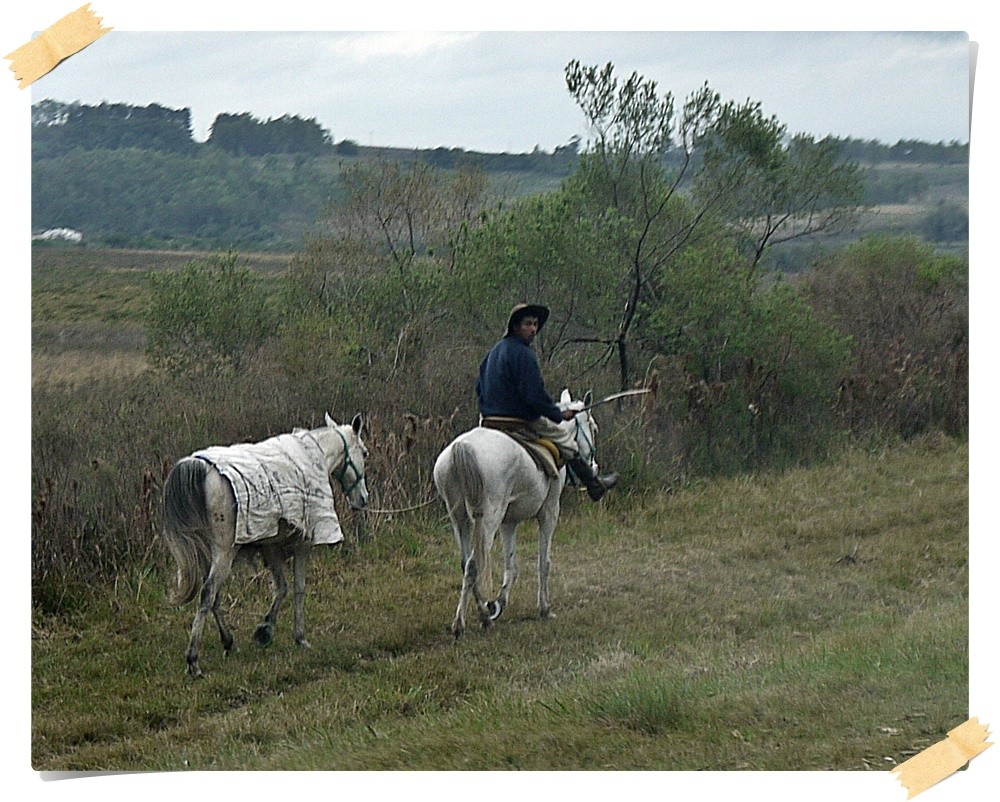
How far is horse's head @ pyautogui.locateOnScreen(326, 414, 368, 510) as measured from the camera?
8711 millimetres

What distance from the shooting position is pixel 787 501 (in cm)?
952

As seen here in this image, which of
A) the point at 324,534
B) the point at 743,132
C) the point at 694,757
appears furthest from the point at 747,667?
the point at 743,132

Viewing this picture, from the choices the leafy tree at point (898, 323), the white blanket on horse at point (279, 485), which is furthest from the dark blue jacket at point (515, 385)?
the leafy tree at point (898, 323)

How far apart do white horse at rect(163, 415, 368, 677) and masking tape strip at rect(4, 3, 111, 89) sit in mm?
2449

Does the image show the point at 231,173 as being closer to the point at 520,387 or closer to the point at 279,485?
the point at 279,485

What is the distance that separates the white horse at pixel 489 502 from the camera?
28.4 ft

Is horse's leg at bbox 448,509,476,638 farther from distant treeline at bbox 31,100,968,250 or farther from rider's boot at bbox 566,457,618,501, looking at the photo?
distant treeline at bbox 31,100,968,250

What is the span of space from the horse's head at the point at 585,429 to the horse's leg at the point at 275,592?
2.03 m

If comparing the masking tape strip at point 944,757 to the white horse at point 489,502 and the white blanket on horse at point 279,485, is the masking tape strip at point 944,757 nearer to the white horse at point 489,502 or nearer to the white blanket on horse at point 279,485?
the white horse at point 489,502

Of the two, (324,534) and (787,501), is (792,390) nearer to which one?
(787,501)

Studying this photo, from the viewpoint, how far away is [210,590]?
8086 mm

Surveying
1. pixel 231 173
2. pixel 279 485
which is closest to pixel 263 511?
pixel 279 485

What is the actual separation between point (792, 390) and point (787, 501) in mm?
744

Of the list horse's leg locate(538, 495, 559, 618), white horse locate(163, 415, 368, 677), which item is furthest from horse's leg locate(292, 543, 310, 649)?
horse's leg locate(538, 495, 559, 618)
